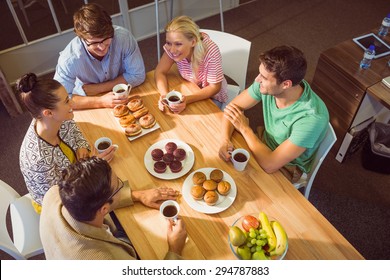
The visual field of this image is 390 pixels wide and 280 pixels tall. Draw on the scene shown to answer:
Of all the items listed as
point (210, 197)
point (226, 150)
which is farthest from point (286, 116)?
point (210, 197)

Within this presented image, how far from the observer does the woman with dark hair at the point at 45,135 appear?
1668 mm

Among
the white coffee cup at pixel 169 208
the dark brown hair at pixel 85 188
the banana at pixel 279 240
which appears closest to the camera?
the dark brown hair at pixel 85 188

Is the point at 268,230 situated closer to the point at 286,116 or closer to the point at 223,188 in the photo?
the point at 223,188

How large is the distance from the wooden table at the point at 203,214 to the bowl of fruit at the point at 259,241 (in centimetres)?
8

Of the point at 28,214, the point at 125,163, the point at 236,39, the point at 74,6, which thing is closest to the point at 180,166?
the point at 125,163

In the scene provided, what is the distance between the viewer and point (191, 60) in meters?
2.18

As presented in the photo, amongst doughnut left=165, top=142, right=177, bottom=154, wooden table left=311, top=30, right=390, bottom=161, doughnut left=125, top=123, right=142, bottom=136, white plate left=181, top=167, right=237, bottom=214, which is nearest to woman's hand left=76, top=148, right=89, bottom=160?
doughnut left=125, top=123, right=142, bottom=136

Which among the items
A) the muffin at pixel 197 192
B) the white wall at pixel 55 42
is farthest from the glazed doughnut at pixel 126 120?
the white wall at pixel 55 42

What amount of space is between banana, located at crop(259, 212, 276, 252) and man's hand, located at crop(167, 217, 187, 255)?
0.34 m

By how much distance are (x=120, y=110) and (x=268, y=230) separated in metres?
1.09

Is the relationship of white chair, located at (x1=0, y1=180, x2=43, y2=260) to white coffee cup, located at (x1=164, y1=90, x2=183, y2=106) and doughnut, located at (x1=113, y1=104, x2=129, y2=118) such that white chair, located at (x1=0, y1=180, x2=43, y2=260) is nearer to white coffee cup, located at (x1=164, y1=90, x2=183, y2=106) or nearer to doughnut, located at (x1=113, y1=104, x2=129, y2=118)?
doughnut, located at (x1=113, y1=104, x2=129, y2=118)

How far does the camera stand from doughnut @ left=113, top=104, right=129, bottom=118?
2.02 meters

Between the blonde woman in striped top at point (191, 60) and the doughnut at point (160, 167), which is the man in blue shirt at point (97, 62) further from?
the doughnut at point (160, 167)
